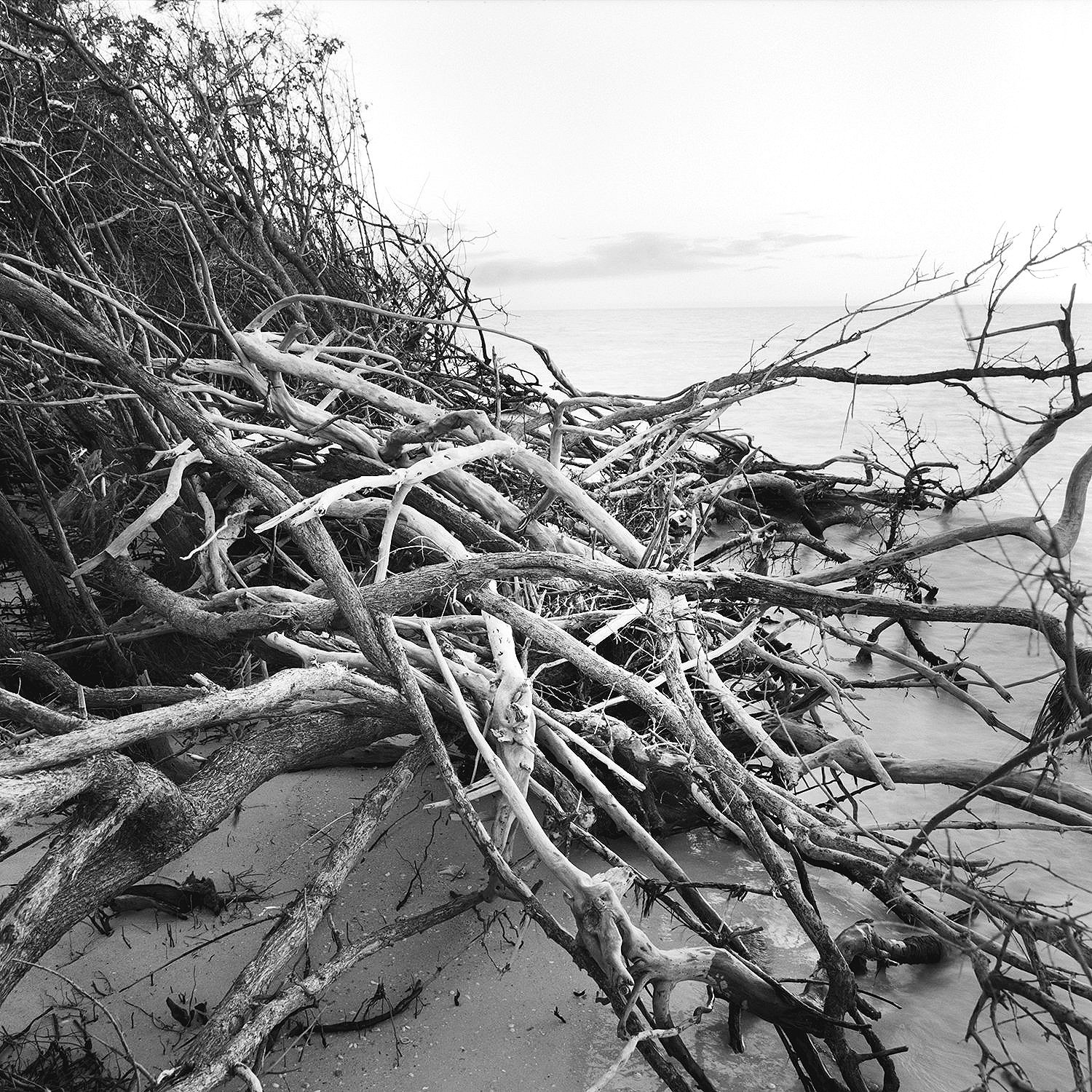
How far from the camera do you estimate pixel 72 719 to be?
2018mm

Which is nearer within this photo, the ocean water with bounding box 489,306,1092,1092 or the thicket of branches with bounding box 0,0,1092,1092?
the thicket of branches with bounding box 0,0,1092,1092

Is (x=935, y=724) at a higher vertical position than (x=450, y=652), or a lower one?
lower

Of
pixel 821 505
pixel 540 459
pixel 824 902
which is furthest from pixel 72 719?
pixel 821 505

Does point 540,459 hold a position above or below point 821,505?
above

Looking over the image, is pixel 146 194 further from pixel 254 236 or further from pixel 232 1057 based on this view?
pixel 232 1057

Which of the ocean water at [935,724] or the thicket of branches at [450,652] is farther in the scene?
the ocean water at [935,724]

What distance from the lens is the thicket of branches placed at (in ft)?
6.46

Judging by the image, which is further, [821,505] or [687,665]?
[821,505]

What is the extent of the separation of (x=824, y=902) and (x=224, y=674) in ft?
8.60

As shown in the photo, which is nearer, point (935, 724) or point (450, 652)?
point (450, 652)

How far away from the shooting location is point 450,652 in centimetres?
283

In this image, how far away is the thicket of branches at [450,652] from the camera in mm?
1968

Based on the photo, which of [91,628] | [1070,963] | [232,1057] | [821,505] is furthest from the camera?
[821,505]

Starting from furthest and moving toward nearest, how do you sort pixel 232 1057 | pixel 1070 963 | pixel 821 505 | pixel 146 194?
pixel 821 505 < pixel 146 194 < pixel 1070 963 < pixel 232 1057
